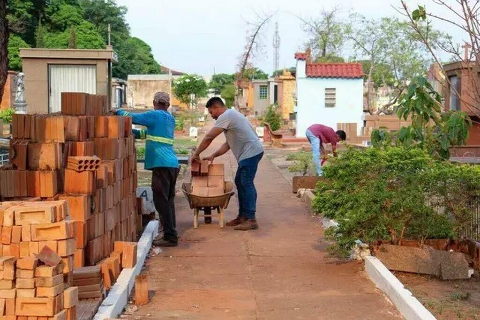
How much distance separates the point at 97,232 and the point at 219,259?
7.10 ft

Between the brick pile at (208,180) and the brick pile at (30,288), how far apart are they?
229 inches

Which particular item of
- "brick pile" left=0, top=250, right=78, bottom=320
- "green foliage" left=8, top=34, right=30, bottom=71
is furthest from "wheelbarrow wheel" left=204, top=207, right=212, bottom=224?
"green foliage" left=8, top=34, right=30, bottom=71

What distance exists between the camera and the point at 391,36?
45.6 meters

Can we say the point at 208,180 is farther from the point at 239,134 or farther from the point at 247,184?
the point at 239,134

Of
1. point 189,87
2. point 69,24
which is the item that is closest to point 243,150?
point 189,87

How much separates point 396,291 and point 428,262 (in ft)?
4.34

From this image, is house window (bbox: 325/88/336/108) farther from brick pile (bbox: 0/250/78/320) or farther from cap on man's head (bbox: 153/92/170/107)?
brick pile (bbox: 0/250/78/320)

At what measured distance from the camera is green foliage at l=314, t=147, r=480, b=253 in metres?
8.08

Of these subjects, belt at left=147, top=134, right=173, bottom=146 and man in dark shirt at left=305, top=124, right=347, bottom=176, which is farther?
man in dark shirt at left=305, top=124, right=347, bottom=176

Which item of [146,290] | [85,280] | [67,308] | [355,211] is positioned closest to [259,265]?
[355,211]

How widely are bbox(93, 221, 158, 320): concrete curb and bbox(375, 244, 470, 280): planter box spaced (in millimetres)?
2687

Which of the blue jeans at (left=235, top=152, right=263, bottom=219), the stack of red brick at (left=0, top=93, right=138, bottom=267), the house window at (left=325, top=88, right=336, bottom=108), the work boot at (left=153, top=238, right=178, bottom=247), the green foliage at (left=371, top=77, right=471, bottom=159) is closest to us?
the stack of red brick at (left=0, top=93, right=138, bottom=267)

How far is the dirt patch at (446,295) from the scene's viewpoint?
6797 millimetres

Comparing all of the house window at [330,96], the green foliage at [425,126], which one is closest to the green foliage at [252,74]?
the house window at [330,96]
